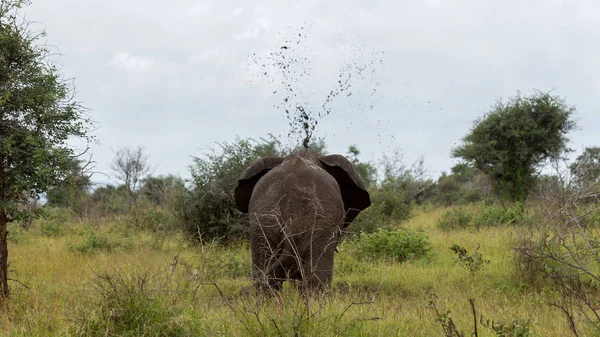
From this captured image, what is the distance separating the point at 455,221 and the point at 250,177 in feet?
35.3

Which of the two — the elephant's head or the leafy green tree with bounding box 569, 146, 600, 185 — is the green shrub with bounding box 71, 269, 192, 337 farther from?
the leafy green tree with bounding box 569, 146, 600, 185

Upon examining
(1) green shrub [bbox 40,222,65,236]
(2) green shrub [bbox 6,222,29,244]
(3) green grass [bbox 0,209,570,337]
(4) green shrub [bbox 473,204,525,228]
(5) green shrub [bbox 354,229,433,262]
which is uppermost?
(4) green shrub [bbox 473,204,525,228]

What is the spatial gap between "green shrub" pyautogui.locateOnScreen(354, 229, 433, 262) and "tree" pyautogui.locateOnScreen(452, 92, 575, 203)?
42.1 ft

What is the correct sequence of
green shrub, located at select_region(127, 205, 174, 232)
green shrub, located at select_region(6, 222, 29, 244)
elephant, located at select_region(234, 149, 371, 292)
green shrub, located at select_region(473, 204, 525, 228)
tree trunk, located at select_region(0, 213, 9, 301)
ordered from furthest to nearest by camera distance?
green shrub, located at select_region(127, 205, 174, 232), green shrub, located at select_region(473, 204, 525, 228), green shrub, located at select_region(6, 222, 29, 244), tree trunk, located at select_region(0, 213, 9, 301), elephant, located at select_region(234, 149, 371, 292)

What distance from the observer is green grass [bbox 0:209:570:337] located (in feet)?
15.2

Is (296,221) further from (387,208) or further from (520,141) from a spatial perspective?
(520,141)

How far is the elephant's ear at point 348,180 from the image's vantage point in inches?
274

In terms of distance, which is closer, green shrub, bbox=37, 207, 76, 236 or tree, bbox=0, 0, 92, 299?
tree, bbox=0, 0, 92, 299

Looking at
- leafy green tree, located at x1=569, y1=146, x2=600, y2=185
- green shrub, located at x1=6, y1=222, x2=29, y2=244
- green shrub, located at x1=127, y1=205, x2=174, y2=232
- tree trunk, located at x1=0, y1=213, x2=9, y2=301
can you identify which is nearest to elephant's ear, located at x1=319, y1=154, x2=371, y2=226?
leafy green tree, located at x1=569, y1=146, x2=600, y2=185

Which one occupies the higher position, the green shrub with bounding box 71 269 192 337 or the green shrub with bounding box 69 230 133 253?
the green shrub with bounding box 69 230 133 253

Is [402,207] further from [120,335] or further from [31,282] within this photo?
[120,335]

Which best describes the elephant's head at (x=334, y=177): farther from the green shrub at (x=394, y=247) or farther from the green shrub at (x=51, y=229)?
the green shrub at (x=51, y=229)

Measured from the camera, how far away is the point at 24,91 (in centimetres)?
666

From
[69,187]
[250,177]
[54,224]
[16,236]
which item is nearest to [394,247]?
[250,177]
